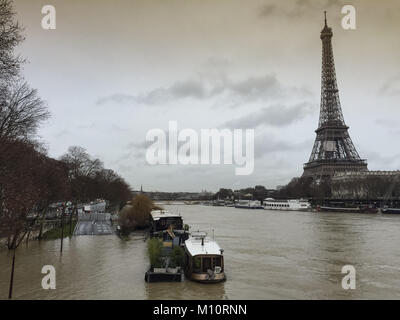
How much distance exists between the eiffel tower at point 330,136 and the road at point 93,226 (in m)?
88.5

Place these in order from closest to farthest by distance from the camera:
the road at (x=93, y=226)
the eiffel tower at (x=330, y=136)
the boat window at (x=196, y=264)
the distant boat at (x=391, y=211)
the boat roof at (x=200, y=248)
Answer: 1. the boat window at (x=196, y=264)
2. the boat roof at (x=200, y=248)
3. the road at (x=93, y=226)
4. the distant boat at (x=391, y=211)
5. the eiffel tower at (x=330, y=136)

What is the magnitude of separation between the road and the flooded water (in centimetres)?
423

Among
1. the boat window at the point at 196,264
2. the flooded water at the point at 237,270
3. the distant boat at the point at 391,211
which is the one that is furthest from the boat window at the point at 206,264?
the distant boat at the point at 391,211

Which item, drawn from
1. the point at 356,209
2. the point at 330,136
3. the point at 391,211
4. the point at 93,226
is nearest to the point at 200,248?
the point at 93,226

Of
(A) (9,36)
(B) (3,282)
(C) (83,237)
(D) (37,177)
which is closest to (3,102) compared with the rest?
(A) (9,36)

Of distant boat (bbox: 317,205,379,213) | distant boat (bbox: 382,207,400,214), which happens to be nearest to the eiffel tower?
distant boat (bbox: 317,205,379,213)

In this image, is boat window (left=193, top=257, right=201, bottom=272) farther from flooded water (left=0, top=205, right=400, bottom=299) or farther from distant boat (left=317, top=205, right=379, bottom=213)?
distant boat (left=317, top=205, right=379, bottom=213)

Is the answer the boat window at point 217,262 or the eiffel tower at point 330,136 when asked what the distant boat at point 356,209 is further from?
the boat window at point 217,262

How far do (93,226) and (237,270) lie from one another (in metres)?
29.2

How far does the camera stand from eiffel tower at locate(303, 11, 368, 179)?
413 feet

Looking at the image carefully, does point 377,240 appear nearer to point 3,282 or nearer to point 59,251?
point 59,251

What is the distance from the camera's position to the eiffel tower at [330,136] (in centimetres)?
12581

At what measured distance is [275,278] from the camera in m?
21.8

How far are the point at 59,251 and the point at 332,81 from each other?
125054mm
